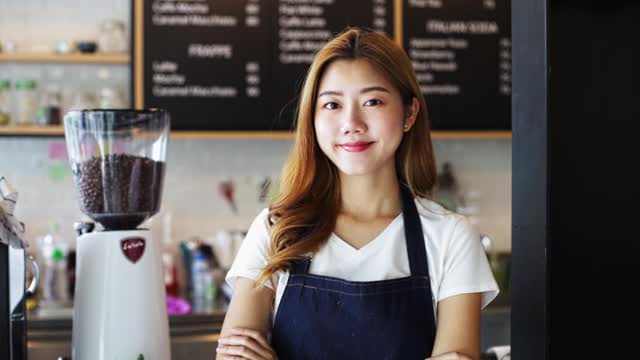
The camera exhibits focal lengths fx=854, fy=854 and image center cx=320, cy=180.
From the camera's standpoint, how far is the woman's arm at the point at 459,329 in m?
1.33

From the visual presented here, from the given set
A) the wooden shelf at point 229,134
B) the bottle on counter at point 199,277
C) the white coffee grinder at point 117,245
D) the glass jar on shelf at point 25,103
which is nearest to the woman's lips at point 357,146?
the white coffee grinder at point 117,245

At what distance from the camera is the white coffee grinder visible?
1.46 meters

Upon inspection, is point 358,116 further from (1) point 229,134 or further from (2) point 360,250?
(1) point 229,134

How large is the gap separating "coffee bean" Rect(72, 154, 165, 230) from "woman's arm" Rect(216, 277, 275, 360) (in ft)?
0.85

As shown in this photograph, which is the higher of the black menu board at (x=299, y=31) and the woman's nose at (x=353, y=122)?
the black menu board at (x=299, y=31)

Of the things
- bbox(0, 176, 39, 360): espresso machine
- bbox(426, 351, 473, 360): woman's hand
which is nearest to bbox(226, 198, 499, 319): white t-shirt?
bbox(426, 351, 473, 360): woman's hand

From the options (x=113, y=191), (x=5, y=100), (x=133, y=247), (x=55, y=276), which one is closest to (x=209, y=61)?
(x=5, y=100)

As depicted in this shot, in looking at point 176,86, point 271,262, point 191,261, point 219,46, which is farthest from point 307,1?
point 271,262

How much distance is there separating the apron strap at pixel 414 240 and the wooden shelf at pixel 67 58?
2217 millimetres

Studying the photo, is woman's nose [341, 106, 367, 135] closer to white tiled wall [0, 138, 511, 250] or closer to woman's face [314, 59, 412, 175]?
woman's face [314, 59, 412, 175]

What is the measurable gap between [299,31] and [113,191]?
6.81ft

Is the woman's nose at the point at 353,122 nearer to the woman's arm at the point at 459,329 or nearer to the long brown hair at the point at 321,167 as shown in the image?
the long brown hair at the point at 321,167

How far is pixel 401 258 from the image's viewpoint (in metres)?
1.43

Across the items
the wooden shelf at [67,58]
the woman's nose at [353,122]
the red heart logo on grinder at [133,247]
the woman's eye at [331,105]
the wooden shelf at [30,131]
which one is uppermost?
the wooden shelf at [67,58]
